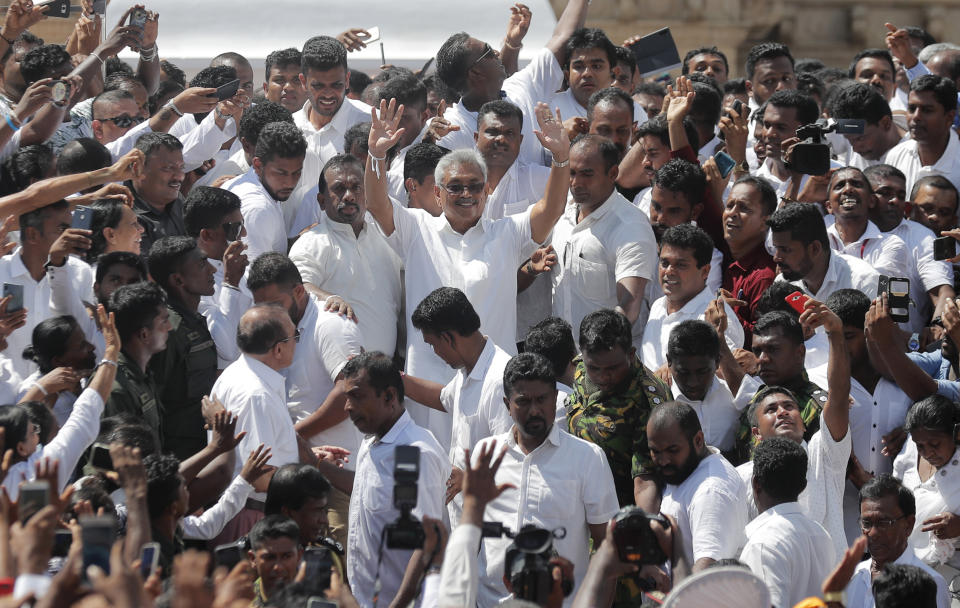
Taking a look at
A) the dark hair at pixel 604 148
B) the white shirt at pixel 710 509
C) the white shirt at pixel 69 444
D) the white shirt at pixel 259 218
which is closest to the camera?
the white shirt at pixel 69 444

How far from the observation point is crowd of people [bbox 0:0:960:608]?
543 centimetres

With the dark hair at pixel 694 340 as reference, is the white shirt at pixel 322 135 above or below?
above

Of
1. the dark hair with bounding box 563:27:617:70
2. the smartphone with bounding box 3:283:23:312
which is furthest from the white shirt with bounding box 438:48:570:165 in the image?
the smartphone with bounding box 3:283:23:312

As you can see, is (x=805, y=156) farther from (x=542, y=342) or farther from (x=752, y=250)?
(x=542, y=342)

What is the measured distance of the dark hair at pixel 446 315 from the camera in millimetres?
6652

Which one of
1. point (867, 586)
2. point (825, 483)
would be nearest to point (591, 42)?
point (825, 483)

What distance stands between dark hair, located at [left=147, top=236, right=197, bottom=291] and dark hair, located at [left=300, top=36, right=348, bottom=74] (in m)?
2.17

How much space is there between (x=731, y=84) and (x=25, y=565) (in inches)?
305

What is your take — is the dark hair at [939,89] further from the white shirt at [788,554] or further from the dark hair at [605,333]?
the white shirt at [788,554]

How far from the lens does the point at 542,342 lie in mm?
6934

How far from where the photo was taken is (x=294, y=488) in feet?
19.3

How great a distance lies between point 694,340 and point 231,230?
2365 millimetres

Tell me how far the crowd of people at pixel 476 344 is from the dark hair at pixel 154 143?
16 millimetres

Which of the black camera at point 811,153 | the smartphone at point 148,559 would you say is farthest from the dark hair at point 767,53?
the smartphone at point 148,559
